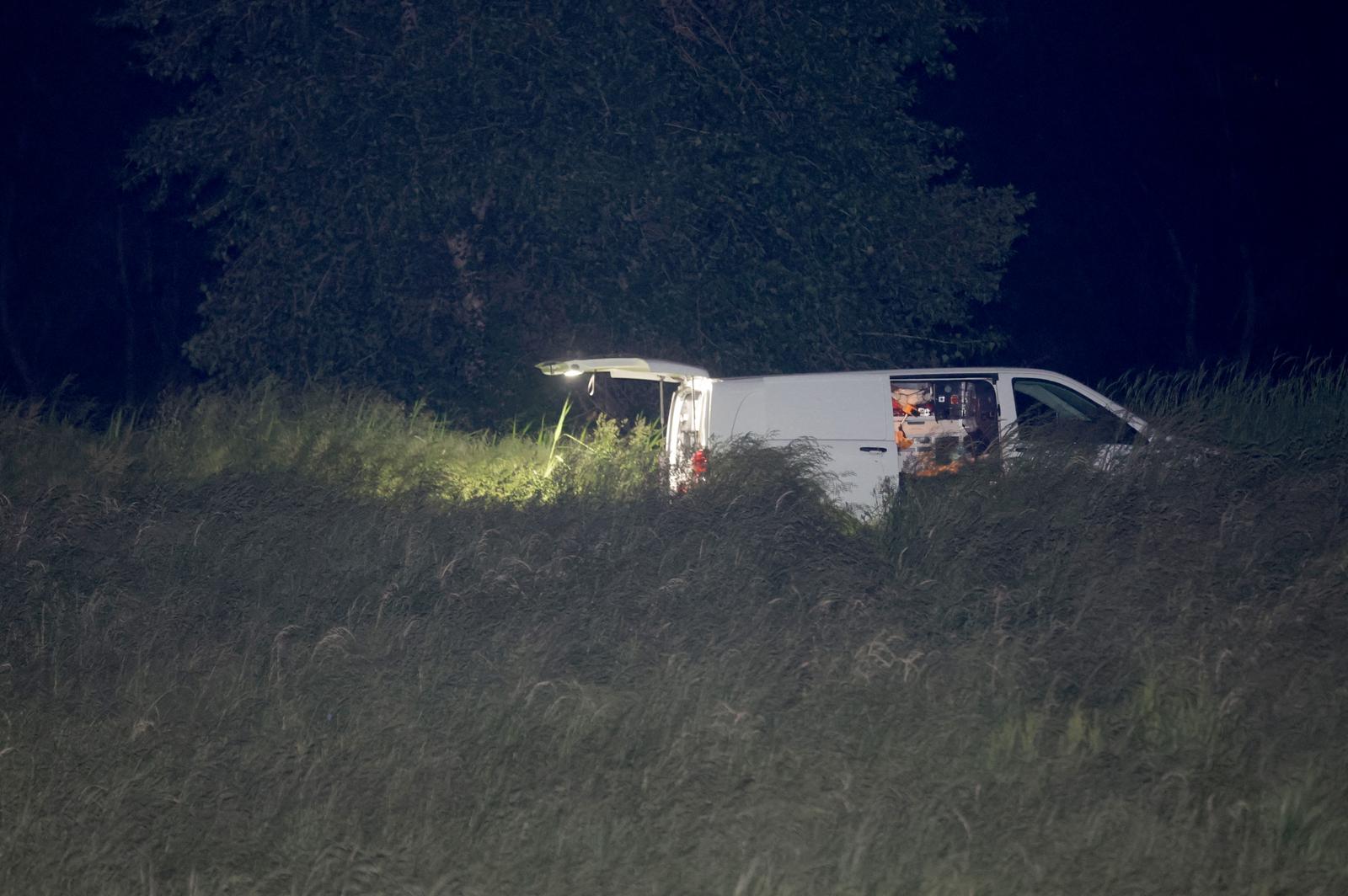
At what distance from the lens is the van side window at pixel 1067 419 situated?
30.8ft

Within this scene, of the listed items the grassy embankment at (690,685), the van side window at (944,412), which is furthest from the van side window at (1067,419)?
the grassy embankment at (690,685)

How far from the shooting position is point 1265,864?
15.2 ft

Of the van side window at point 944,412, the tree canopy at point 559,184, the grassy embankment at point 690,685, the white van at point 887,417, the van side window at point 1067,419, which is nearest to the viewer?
Answer: the grassy embankment at point 690,685

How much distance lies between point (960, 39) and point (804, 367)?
2046 cm

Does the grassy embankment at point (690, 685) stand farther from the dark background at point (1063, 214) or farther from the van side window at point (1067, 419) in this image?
the dark background at point (1063, 214)

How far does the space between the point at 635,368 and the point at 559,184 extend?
4.73 metres

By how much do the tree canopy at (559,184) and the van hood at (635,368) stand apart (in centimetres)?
409

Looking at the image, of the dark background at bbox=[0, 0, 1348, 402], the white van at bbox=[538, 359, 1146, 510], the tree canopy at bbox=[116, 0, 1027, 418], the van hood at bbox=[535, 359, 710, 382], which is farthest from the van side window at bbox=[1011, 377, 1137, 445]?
the dark background at bbox=[0, 0, 1348, 402]

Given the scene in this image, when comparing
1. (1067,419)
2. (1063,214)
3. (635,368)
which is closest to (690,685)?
(1067,419)

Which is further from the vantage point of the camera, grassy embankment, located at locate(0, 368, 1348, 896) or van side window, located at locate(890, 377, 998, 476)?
van side window, located at locate(890, 377, 998, 476)

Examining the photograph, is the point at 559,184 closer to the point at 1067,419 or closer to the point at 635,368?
the point at 635,368

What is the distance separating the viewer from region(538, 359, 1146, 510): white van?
9555 millimetres

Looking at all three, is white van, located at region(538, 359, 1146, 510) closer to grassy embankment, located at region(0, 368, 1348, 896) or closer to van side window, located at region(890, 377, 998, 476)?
van side window, located at region(890, 377, 998, 476)

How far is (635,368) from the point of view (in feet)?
34.6
